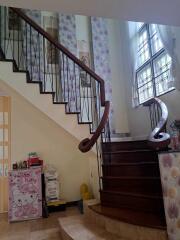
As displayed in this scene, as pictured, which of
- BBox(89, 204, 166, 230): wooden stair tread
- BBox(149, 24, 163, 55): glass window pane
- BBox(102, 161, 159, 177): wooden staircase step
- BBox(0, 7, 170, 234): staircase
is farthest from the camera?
BBox(149, 24, 163, 55): glass window pane

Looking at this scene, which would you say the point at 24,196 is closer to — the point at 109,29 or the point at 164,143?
the point at 164,143

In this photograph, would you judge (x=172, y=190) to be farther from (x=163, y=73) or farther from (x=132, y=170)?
(x=163, y=73)

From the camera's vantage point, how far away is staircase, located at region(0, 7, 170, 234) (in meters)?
2.34

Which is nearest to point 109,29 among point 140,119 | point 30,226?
point 140,119

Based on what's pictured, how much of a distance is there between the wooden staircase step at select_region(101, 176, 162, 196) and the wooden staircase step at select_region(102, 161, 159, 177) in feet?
0.42

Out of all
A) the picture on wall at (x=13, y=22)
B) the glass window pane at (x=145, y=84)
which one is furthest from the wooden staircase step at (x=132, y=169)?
the picture on wall at (x=13, y=22)

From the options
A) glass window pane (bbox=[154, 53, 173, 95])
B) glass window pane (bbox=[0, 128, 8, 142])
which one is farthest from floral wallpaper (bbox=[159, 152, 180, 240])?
glass window pane (bbox=[0, 128, 8, 142])

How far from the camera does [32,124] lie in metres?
4.28

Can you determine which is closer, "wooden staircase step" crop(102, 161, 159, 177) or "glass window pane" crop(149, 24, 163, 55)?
"wooden staircase step" crop(102, 161, 159, 177)

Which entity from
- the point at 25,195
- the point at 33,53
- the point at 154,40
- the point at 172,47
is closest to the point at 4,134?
the point at 25,195

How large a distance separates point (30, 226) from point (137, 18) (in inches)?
125

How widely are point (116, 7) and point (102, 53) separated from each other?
3.27 meters

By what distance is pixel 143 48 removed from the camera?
4.57 m

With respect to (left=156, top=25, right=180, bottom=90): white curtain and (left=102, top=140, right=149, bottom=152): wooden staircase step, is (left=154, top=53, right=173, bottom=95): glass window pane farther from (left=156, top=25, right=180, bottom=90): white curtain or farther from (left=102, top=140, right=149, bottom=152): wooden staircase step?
(left=102, top=140, right=149, bottom=152): wooden staircase step
